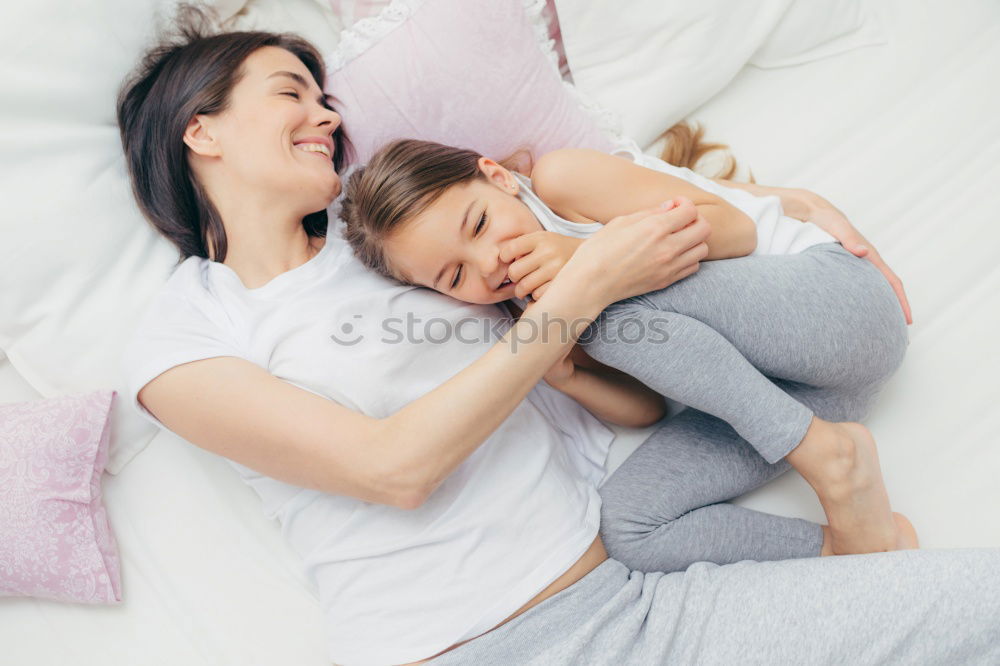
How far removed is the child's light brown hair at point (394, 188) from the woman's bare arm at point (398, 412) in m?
0.29

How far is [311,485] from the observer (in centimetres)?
124

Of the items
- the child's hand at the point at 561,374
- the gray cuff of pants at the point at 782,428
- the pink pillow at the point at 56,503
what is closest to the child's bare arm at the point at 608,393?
the child's hand at the point at 561,374

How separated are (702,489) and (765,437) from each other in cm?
19

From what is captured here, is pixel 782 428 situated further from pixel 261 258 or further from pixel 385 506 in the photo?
pixel 261 258

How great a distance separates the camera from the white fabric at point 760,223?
4.70ft

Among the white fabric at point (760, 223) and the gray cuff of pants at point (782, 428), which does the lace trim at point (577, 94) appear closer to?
the white fabric at point (760, 223)

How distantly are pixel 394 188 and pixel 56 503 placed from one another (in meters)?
0.87

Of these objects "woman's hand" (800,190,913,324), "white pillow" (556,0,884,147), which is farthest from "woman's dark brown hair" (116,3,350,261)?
"woman's hand" (800,190,913,324)

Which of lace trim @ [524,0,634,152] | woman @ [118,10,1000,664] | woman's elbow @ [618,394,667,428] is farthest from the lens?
lace trim @ [524,0,634,152]

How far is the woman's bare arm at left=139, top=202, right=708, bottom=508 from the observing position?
3.84 feet

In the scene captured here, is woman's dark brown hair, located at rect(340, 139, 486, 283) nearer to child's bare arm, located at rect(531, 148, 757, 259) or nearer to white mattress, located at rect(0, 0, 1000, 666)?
child's bare arm, located at rect(531, 148, 757, 259)

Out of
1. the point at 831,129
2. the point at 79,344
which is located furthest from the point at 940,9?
the point at 79,344

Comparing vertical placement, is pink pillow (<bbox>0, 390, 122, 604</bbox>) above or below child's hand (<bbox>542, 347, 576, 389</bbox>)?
below

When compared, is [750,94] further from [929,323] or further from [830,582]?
[830,582]
